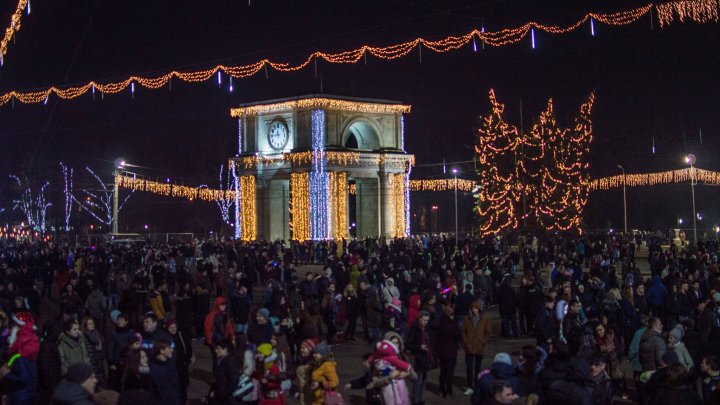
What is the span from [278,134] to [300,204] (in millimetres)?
4588

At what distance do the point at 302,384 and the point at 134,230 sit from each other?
242ft

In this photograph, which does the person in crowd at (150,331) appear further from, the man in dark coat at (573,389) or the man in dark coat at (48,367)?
the man in dark coat at (573,389)

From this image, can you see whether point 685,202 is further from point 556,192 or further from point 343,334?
point 343,334

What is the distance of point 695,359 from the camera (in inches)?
454

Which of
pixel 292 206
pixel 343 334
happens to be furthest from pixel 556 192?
pixel 343 334

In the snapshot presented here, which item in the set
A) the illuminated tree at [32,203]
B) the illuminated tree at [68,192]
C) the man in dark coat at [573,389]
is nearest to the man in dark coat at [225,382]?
the man in dark coat at [573,389]

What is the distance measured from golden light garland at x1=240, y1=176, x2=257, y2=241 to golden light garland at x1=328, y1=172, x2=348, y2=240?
546 cm

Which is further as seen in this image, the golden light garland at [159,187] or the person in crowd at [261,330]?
the golden light garland at [159,187]

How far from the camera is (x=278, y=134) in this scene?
5109 centimetres

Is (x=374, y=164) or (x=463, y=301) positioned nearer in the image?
(x=463, y=301)

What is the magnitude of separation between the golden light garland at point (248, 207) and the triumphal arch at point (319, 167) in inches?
2.4

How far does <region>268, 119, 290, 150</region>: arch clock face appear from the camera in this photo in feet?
167

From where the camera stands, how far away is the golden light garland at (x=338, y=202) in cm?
4919

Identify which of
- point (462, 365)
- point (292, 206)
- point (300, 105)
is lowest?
point (462, 365)
